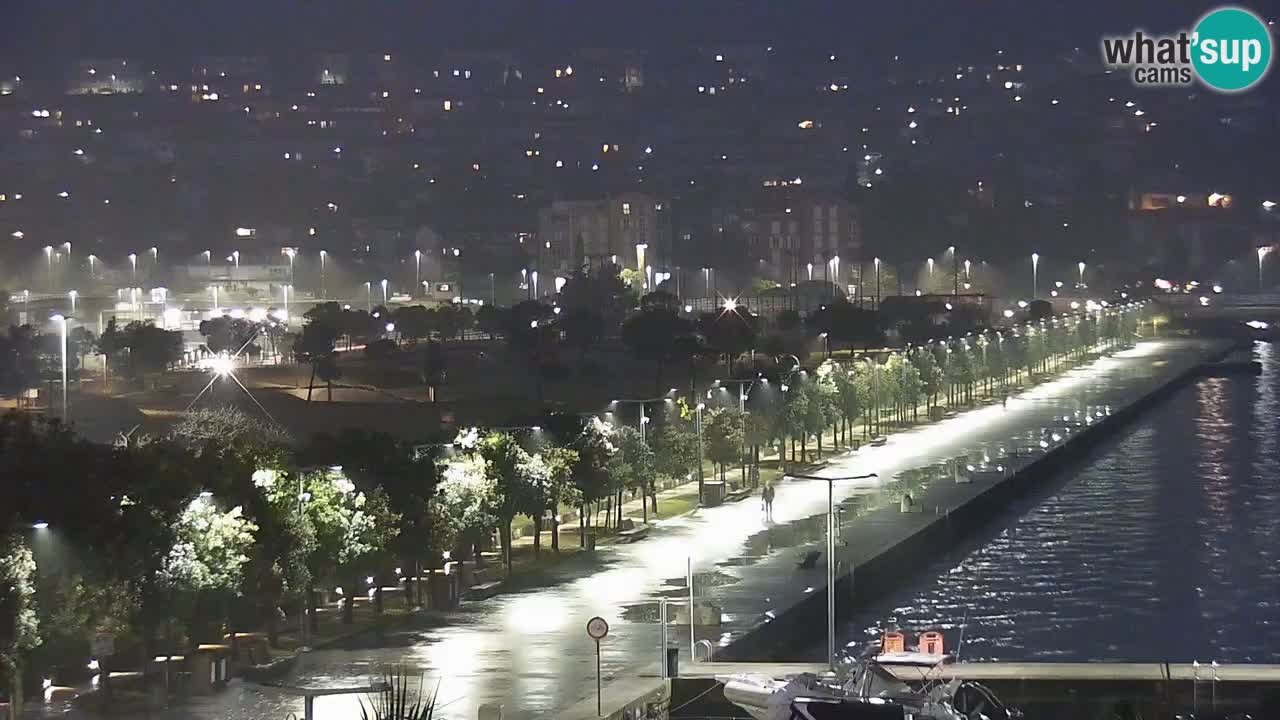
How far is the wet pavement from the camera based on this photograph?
1584 cm

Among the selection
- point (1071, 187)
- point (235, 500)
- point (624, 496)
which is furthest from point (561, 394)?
point (1071, 187)

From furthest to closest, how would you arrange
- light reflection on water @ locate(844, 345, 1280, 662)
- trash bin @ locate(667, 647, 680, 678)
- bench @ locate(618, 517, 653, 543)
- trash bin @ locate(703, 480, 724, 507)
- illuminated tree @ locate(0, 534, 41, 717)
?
1. trash bin @ locate(703, 480, 724, 507)
2. bench @ locate(618, 517, 653, 543)
3. light reflection on water @ locate(844, 345, 1280, 662)
4. trash bin @ locate(667, 647, 680, 678)
5. illuminated tree @ locate(0, 534, 41, 717)

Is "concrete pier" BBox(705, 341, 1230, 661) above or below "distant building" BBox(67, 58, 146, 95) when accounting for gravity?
below

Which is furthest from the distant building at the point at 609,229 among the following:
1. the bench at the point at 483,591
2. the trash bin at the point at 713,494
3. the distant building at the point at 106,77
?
the bench at the point at 483,591

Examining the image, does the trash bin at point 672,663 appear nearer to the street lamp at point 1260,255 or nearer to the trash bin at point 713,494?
the trash bin at point 713,494

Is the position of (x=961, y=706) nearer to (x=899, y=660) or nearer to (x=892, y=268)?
(x=899, y=660)

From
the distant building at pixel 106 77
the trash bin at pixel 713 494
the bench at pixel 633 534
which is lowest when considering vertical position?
the bench at pixel 633 534

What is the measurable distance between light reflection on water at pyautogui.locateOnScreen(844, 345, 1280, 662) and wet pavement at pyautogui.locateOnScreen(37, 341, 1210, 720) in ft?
3.41

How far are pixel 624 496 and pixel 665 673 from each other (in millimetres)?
15866

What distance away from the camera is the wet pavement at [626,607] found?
1584 cm

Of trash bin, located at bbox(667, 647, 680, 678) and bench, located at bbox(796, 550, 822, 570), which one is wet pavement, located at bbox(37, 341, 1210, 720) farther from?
trash bin, located at bbox(667, 647, 680, 678)

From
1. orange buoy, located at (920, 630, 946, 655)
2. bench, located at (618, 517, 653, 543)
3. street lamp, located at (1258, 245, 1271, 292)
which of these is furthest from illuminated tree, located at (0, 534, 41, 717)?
street lamp, located at (1258, 245, 1271, 292)

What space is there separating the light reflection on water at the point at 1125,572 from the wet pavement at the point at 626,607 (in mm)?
1039

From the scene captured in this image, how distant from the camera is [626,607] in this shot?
67.2 feet
